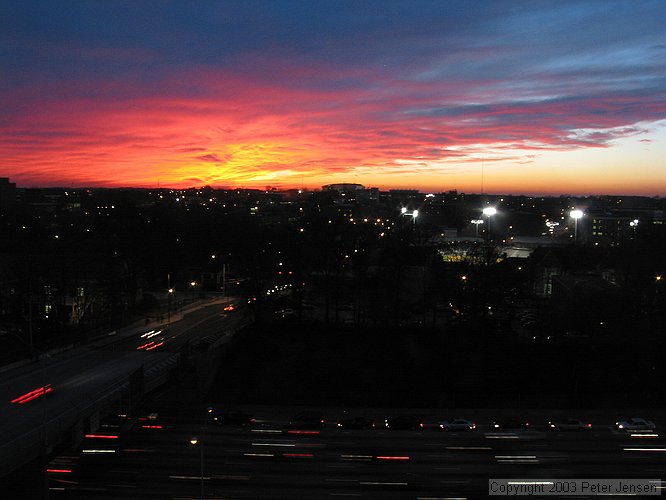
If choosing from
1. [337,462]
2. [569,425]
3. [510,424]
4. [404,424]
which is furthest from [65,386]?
[569,425]

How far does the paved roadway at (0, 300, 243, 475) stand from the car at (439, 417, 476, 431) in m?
6.91

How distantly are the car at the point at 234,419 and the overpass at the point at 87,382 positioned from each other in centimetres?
187

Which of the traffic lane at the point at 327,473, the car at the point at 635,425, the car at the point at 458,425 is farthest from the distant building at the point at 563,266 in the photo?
the traffic lane at the point at 327,473

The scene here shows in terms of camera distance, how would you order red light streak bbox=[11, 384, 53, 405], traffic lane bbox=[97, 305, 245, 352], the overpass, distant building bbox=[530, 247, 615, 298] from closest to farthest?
1. the overpass
2. red light streak bbox=[11, 384, 53, 405]
3. traffic lane bbox=[97, 305, 245, 352]
4. distant building bbox=[530, 247, 615, 298]

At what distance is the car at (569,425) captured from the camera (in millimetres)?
10686

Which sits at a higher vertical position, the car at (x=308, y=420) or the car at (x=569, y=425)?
the car at (x=308, y=420)

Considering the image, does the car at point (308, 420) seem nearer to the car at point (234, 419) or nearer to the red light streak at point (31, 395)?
the car at point (234, 419)

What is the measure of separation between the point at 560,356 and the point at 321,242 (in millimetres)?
8065

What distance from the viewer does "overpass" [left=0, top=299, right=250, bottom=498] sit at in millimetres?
7984

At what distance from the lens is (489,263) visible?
1709 cm

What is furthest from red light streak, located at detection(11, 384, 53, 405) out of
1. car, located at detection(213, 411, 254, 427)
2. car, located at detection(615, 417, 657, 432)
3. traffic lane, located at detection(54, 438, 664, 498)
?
car, located at detection(615, 417, 657, 432)

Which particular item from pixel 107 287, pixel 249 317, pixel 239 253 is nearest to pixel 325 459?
pixel 249 317

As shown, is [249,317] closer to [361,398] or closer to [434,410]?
[361,398]

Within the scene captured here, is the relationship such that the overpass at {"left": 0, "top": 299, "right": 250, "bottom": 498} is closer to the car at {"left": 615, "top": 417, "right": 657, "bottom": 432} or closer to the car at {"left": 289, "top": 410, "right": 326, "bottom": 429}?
the car at {"left": 289, "top": 410, "right": 326, "bottom": 429}
